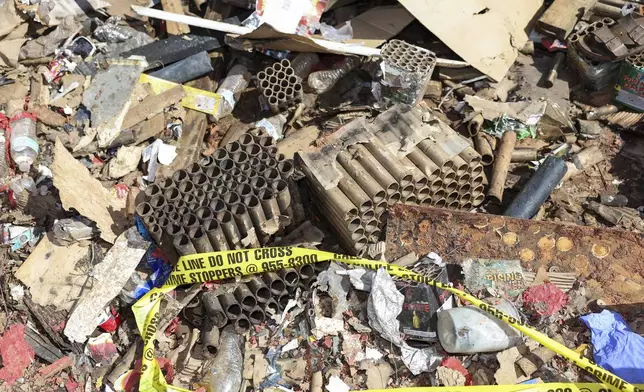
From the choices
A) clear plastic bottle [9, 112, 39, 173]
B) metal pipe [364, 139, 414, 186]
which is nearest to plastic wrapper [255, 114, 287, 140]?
metal pipe [364, 139, 414, 186]

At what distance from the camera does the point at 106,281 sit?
203 inches

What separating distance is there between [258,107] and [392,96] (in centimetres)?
166

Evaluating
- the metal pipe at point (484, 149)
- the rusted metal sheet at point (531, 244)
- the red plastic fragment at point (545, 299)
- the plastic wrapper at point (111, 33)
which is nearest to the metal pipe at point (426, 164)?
the rusted metal sheet at point (531, 244)

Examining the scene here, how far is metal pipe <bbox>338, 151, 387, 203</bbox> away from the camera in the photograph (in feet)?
16.5

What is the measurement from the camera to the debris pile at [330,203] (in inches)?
185

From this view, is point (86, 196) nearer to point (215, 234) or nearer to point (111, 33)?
point (215, 234)

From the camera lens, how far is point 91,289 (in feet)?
16.9

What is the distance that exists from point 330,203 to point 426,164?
3.16ft

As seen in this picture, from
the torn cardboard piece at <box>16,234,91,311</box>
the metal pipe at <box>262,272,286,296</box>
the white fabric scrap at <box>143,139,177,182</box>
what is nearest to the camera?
the metal pipe at <box>262,272,286,296</box>

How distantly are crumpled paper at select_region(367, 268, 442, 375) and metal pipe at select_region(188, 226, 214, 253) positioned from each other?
1.48m

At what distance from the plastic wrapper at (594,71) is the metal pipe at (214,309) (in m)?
4.92

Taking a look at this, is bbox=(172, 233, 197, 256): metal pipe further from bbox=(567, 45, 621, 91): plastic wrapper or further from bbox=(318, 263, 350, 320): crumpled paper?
bbox=(567, 45, 621, 91): plastic wrapper

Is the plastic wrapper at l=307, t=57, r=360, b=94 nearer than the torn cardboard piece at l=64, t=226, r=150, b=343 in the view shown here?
No

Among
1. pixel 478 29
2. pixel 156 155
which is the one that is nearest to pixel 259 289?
pixel 156 155
